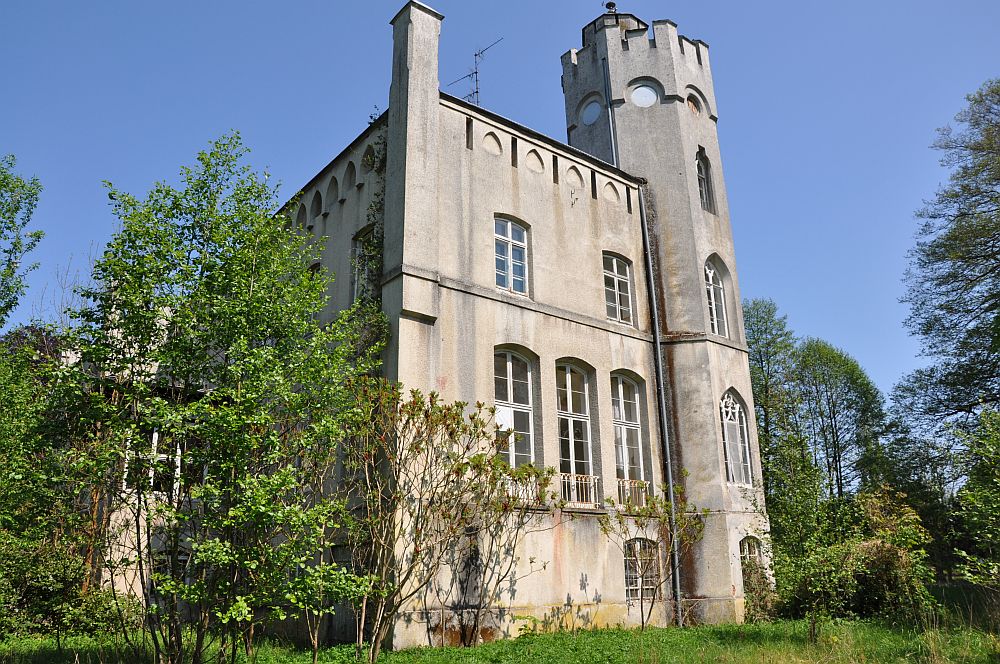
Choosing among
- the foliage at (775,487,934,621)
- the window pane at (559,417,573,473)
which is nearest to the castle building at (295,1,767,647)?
the window pane at (559,417,573,473)

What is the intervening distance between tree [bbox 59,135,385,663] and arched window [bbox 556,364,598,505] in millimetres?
6089

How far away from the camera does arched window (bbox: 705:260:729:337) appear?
61.1 ft

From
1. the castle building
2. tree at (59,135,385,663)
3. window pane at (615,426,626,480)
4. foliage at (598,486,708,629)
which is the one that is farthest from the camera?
window pane at (615,426,626,480)

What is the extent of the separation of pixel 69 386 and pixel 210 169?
10.9 feet

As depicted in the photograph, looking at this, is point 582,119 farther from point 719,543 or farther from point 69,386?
point 69,386

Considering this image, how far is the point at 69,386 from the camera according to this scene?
918 cm

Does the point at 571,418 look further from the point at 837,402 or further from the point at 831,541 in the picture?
the point at 837,402

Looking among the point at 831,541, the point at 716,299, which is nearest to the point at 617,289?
the point at 716,299

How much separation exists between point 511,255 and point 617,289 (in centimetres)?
324

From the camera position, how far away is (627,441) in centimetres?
1670

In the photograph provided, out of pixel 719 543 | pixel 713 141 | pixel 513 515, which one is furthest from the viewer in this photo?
pixel 713 141

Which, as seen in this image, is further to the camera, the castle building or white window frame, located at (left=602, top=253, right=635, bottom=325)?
white window frame, located at (left=602, top=253, right=635, bottom=325)

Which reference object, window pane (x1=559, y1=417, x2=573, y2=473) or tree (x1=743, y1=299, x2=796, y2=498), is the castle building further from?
tree (x1=743, y1=299, x2=796, y2=498)

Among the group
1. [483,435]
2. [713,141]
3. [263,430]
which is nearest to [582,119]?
[713,141]
